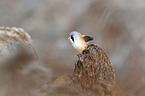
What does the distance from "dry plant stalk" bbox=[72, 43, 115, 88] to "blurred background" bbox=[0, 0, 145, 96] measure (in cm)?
102

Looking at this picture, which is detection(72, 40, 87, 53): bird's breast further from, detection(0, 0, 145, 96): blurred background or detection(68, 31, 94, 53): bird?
detection(0, 0, 145, 96): blurred background

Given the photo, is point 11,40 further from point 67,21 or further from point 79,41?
point 67,21

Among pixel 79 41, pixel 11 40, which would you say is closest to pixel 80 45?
pixel 79 41

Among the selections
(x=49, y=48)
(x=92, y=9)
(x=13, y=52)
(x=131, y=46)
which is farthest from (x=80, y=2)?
(x=13, y=52)

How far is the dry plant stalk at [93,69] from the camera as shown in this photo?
2.20 ft

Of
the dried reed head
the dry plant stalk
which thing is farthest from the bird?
the dried reed head

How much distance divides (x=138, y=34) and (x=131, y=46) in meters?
0.33

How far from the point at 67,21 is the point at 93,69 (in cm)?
164

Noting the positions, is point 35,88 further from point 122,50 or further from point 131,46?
point 122,50

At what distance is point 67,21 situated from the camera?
226 centimetres

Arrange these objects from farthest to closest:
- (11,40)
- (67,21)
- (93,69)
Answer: (67,21)
(93,69)
(11,40)

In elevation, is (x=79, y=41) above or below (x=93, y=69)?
above

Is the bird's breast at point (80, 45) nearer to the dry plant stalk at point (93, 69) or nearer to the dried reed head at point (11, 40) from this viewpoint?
the dry plant stalk at point (93, 69)

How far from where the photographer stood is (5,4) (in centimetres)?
218
